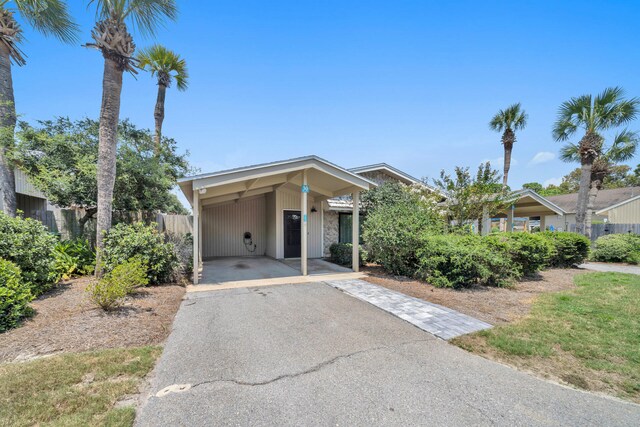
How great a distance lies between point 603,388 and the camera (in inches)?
111

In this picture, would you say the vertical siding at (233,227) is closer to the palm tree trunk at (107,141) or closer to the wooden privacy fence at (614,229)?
the palm tree trunk at (107,141)

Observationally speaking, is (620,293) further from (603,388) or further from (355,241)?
(355,241)

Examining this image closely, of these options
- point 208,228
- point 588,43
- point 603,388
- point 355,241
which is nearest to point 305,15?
point 355,241

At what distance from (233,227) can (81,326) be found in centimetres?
944

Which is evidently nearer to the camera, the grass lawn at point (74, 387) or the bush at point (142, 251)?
the grass lawn at point (74, 387)

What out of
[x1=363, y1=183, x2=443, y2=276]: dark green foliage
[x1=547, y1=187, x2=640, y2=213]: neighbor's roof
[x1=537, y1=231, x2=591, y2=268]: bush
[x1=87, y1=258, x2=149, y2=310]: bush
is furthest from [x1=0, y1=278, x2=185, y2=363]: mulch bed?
[x1=547, y1=187, x2=640, y2=213]: neighbor's roof

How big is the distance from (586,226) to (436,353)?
16478 mm

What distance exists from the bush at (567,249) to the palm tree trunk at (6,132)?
17575 millimetres

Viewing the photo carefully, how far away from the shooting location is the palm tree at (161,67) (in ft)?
45.1

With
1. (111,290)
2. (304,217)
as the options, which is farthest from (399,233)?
(111,290)

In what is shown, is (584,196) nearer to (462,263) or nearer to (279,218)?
(462,263)

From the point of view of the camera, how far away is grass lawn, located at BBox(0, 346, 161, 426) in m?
2.28

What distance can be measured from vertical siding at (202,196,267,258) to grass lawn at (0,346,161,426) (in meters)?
9.93

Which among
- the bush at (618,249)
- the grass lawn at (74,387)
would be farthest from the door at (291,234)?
the bush at (618,249)
